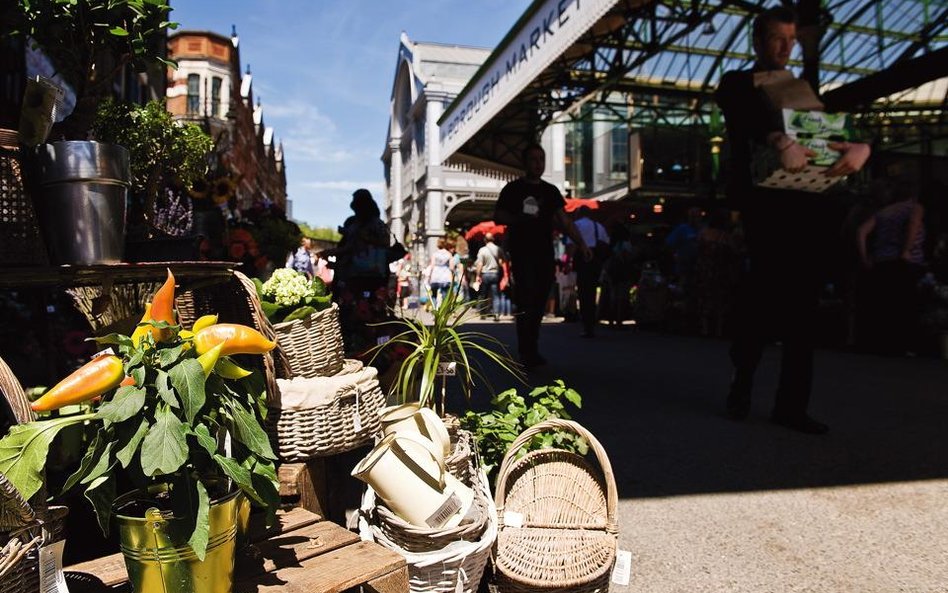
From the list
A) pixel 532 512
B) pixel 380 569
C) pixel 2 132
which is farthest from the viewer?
pixel 532 512

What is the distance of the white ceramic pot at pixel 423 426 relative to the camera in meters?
2.06

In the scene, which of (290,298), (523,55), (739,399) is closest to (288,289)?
(290,298)

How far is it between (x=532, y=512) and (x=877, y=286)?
268 inches

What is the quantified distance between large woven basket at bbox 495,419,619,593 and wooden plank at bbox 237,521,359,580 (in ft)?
1.55

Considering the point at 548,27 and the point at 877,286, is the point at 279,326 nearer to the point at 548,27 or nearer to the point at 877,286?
the point at 548,27

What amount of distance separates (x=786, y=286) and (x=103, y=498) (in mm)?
3575

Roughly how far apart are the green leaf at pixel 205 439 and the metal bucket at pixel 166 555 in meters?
0.14

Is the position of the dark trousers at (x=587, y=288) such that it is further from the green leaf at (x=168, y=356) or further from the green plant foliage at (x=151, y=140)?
the green leaf at (x=168, y=356)

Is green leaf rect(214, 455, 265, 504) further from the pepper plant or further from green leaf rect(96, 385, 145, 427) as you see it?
green leaf rect(96, 385, 145, 427)

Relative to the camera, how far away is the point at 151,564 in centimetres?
133

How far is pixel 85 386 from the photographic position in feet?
4.45

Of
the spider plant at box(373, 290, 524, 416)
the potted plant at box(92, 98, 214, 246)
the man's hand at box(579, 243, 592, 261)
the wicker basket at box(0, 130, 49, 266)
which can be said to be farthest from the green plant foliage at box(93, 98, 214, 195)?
the man's hand at box(579, 243, 592, 261)

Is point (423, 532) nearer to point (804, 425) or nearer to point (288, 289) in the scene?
point (288, 289)

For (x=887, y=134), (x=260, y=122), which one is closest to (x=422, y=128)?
(x=887, y=134)
